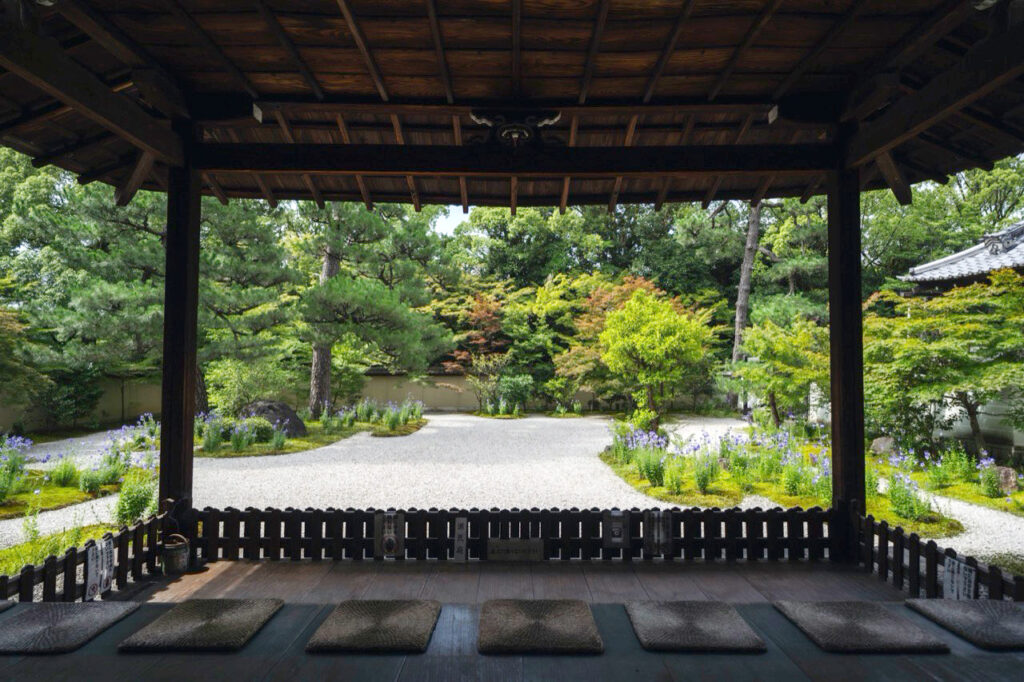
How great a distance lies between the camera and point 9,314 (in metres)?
9.02

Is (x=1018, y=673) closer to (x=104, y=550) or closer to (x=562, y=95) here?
(x=562, y=95)

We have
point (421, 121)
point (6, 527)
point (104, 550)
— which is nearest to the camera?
point (104, 550)

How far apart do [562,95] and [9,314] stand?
398 inches

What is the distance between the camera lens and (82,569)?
3.04 m

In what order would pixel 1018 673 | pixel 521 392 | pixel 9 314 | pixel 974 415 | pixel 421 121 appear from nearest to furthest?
pixel 1018 673
pixel 421 121
pixel 974 415
pixel 9 314
pixel 521 392

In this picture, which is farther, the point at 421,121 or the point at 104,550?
the point at 421,121

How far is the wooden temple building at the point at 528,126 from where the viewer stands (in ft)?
8.56

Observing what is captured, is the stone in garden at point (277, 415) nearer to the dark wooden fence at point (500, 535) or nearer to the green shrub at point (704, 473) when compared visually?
the green shrub at point (704, 473)

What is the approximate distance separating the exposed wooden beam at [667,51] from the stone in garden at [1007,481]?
246 inches

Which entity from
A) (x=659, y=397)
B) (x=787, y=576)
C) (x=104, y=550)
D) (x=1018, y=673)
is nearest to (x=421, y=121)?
(x=104, y=550)

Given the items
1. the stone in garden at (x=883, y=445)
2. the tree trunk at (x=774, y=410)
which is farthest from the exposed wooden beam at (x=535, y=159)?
the tree trunk at (x=774, y=410)

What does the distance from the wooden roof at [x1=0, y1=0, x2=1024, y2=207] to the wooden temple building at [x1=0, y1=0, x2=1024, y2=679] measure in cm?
1

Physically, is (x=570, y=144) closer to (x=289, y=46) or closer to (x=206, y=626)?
(x=289, y=46)

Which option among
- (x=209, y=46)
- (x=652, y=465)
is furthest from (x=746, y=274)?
(x=209, y=46)
